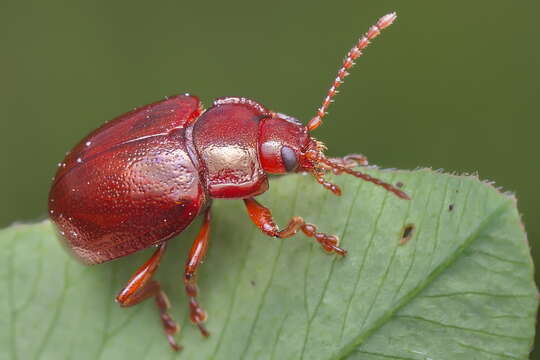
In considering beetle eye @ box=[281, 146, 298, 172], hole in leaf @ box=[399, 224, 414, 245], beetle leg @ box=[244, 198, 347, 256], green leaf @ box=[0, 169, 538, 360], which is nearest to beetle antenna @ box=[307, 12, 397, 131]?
beetle eye @ box=[281, 146, 298, 172]

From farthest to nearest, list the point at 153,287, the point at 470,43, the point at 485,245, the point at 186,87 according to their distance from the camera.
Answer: the point at 186,87 < the point at 470,43 < the point at 153,287 < the point at 485,245

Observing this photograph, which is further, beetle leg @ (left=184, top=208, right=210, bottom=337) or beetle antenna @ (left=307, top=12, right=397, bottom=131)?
beetle antenna @ (left=307, top=12, right=397, bottom=131)

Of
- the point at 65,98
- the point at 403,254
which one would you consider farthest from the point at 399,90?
the point at 65,98

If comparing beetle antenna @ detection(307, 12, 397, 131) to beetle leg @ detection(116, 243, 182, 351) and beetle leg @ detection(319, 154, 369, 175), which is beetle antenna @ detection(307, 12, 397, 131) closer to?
beetle leg @ detection(319, 154, 369, 175)

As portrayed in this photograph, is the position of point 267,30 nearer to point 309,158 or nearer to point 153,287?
point 309,158

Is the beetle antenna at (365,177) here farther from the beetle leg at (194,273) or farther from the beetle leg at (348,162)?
the beetle leg at (194,273)

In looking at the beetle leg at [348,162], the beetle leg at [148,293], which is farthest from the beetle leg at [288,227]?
the beetle leg at [148,293]

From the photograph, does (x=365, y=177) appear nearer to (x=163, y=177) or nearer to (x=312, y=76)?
(x=163, y=177)
